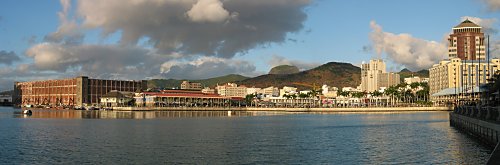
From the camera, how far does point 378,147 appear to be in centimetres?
5316

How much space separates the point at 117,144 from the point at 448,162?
3404 cm

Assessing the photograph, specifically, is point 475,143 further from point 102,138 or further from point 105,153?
point 102,138

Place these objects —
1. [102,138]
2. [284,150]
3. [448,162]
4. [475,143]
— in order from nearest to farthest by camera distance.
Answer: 1. [448,162]
2. [284,150]
3. [475,143]
4. [102,138]

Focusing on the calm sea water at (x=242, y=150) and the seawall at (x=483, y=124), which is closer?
the calm sea water at (x=242, y=150)

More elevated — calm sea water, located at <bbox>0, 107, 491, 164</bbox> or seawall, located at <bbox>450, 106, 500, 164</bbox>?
seawall, located at <bbox>450, 106, 500, 164</bbox>

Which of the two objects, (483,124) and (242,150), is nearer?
(242,150)

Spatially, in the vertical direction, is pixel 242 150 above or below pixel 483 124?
below

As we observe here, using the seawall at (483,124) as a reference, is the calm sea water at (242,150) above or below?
below

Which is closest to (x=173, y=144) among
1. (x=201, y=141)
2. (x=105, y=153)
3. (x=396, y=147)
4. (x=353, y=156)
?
(x=201, y=141)

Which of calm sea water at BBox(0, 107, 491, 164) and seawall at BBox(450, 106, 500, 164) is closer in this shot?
calm sea water at BBox(0, 107, 491, 164)

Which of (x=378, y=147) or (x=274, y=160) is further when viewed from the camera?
(x=378, y=147)

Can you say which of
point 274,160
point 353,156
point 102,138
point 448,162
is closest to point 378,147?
point 353,156

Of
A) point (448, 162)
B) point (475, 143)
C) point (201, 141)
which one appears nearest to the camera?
point (448, 162)

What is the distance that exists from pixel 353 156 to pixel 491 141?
1303 centimetres
